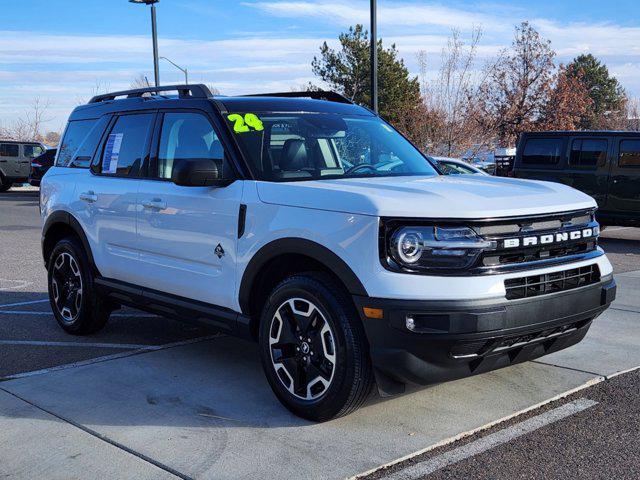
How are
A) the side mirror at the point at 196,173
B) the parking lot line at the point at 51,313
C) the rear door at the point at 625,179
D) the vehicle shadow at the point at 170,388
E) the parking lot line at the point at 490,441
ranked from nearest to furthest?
the parking lot line at the point at 490,441 < the vehicle shadow at the point at 170,388 < the side mirror at the point at 196,173 < the parking lot line at the point at 51,313 < the rear door at the point at 625,179

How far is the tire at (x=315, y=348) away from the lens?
3.96m

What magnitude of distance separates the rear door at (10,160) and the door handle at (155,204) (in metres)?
25.5

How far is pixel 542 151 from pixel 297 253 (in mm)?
11173

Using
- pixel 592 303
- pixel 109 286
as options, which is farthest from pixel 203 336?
pixel 592 303

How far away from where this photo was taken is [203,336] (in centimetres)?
630

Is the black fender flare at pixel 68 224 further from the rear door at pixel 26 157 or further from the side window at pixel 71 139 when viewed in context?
the rear door at pixel 26 157

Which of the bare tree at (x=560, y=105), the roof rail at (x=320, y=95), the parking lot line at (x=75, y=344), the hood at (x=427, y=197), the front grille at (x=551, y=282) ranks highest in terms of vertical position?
the bare tree at (x=560, y=105)

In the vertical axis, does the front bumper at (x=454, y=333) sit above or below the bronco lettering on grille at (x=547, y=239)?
below

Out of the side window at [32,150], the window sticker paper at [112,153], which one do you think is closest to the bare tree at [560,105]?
the side window at [32,150]

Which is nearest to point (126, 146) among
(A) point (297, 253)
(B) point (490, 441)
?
(A) point (297, 253)

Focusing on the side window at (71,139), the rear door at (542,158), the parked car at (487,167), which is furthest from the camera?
the parked car at (487,167)

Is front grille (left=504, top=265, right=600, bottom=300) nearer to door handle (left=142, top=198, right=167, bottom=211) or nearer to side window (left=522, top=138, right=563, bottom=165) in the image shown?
door handle (left=142, top=198, right=167, bottom=211)

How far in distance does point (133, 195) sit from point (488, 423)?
2944mm

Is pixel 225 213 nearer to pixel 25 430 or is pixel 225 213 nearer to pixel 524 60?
pixel 25 430
